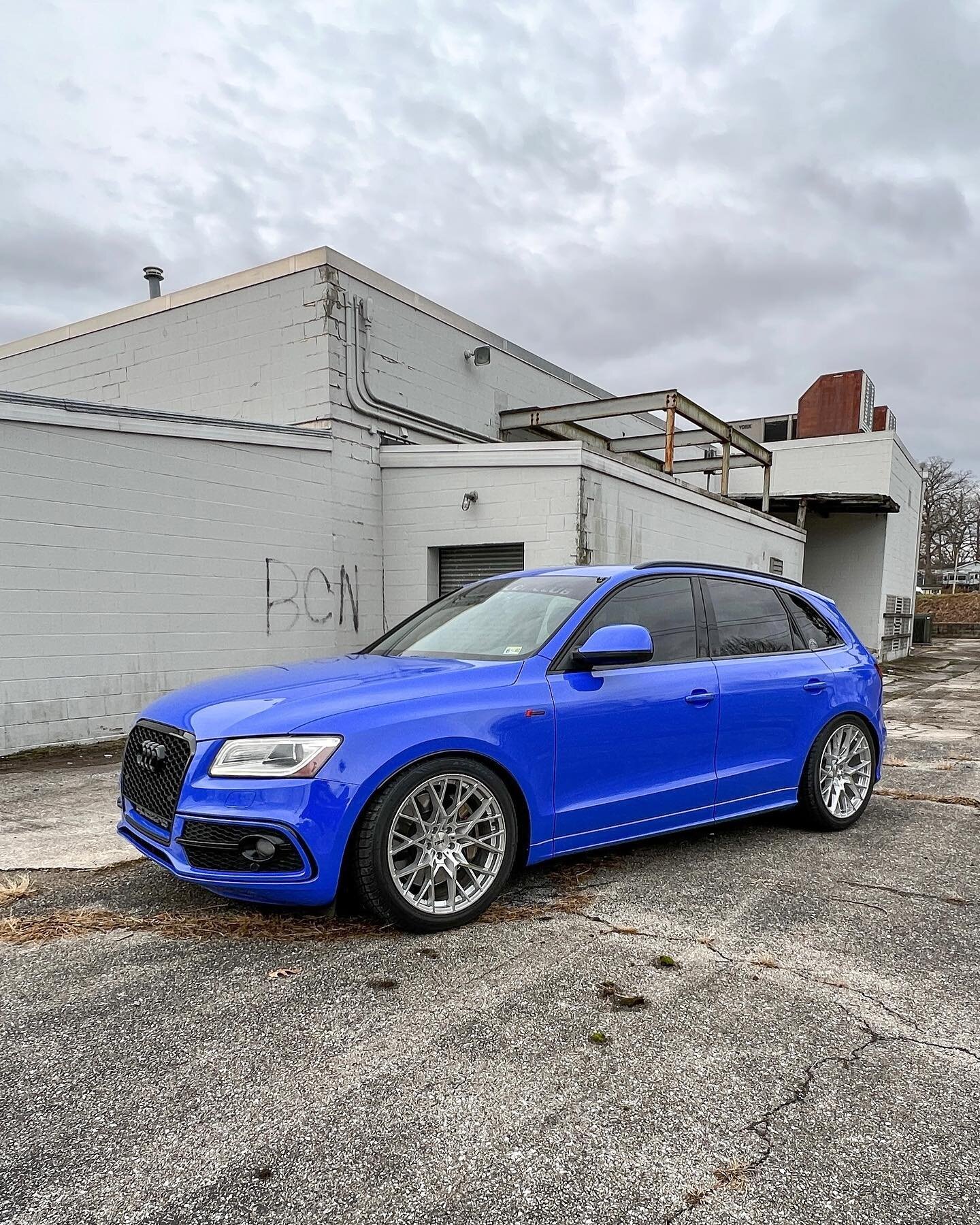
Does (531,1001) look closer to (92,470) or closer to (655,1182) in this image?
(655,1182)

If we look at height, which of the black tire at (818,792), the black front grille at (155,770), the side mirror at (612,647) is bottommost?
the black tire at (818,792)

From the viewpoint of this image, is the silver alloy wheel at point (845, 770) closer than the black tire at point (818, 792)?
No

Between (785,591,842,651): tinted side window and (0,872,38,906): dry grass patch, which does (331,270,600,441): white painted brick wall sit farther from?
(0,872,38,906): dry grass patch

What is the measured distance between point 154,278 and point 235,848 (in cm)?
1422

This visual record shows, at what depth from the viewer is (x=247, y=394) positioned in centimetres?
1145

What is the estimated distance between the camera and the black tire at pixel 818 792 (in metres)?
4.73

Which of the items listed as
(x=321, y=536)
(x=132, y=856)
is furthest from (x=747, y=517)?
(x=132, y=856)

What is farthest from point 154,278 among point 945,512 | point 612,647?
point 945,512

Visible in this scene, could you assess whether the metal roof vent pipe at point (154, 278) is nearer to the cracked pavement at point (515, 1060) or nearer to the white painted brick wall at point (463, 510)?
the white painted brick wall at point (463, 510)

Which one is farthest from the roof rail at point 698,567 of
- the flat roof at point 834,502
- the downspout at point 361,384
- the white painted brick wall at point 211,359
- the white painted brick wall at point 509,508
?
the flat roof at point 834,502

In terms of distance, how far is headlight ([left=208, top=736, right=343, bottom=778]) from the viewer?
304cm

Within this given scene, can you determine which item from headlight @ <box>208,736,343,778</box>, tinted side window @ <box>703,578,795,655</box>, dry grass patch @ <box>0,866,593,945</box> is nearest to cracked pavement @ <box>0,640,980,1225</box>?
dry grass patch @ <box>0,866,593,945</box>

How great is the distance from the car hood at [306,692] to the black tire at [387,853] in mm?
317

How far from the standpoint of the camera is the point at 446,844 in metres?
3.30
